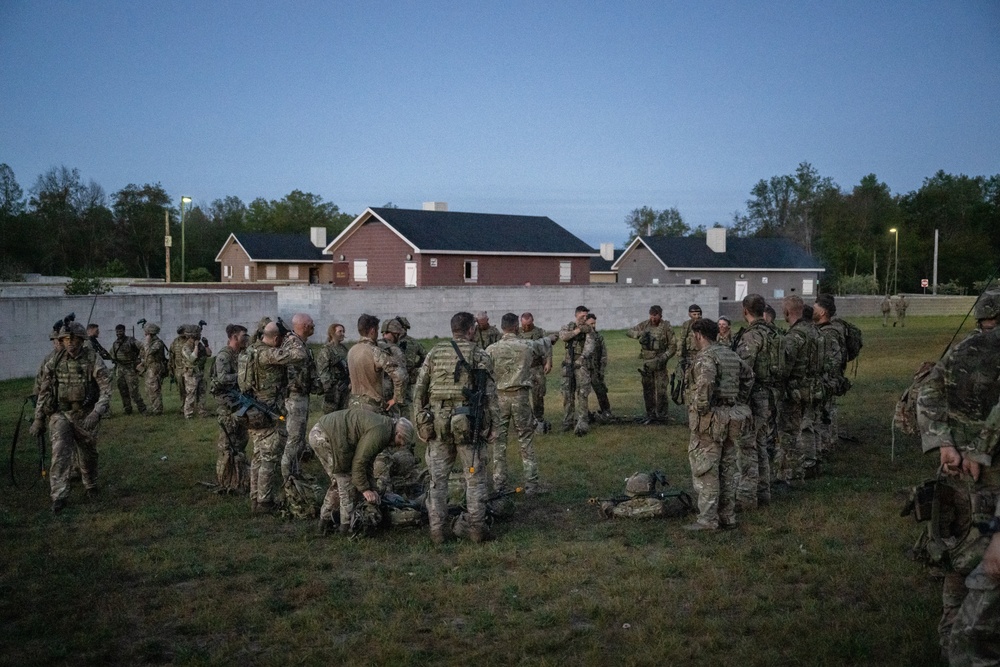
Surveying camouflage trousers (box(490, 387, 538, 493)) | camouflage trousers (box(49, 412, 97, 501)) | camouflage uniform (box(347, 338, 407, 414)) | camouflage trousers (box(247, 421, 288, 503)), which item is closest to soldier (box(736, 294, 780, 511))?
camouflage trousers (box(490, 387, 538, 493))

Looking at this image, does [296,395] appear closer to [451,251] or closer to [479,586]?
[479,586]

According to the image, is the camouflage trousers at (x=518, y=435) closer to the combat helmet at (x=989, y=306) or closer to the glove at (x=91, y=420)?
the glove at (x=91, y=420)

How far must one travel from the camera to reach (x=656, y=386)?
15.7m

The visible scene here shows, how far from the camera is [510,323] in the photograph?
1109cm

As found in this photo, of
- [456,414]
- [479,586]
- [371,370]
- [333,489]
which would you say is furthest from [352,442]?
[479,586]

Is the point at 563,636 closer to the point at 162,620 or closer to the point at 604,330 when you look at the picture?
the point at 162,620

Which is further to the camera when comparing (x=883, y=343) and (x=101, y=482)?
(x=883, y=343)

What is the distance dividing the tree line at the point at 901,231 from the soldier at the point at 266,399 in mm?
62510

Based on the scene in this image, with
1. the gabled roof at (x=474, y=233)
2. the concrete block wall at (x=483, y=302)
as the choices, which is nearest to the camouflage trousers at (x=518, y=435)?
the concrete block wall at (x=483, y=302)

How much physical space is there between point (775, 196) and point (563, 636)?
100 metres

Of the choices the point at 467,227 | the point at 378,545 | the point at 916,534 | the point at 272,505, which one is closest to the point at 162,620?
the point at 378,545

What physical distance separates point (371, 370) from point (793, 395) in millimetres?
5417

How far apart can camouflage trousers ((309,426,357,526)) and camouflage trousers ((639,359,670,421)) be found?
26.3ft

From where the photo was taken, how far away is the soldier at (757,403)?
948cm
